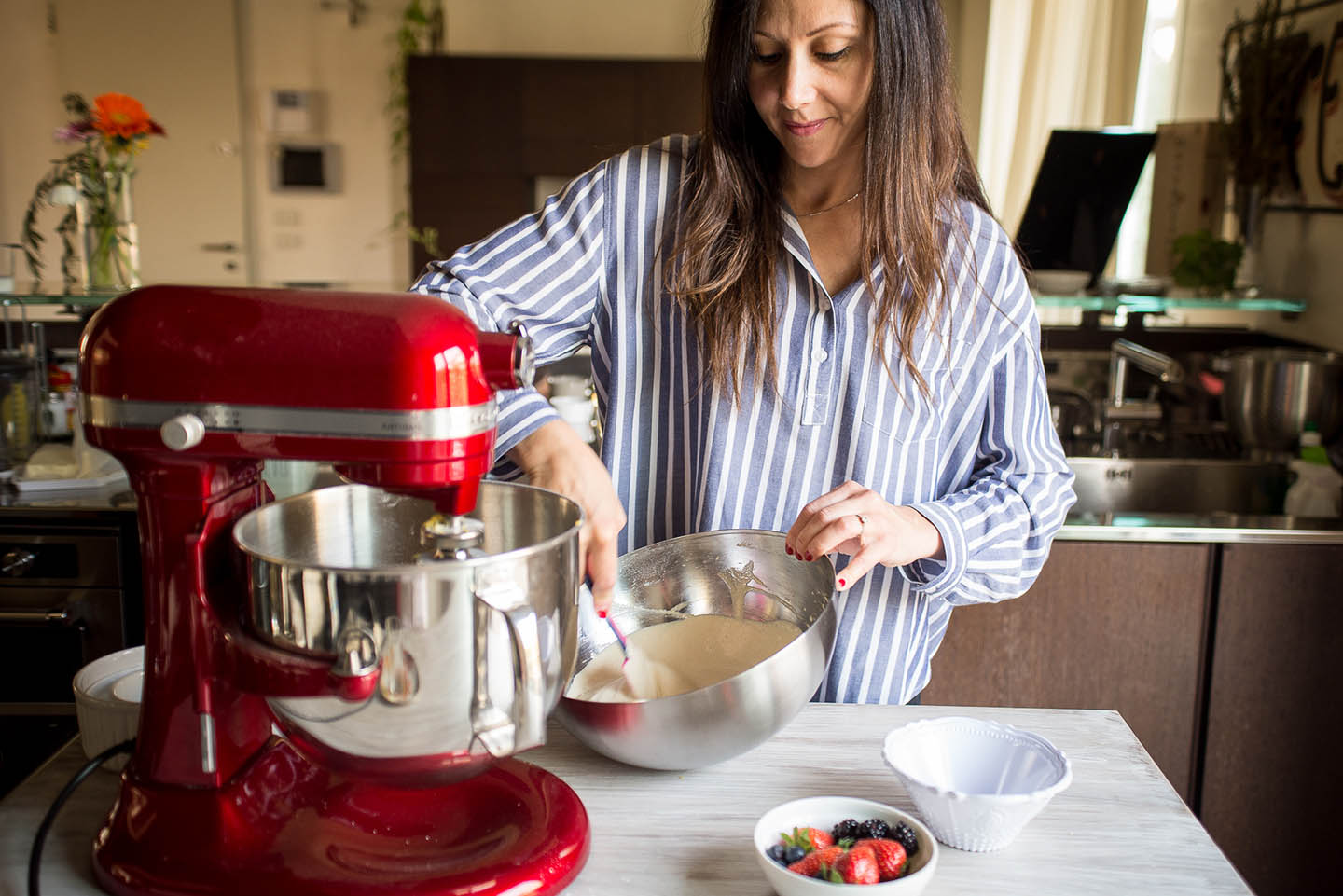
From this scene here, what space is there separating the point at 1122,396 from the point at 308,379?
7.55 feet

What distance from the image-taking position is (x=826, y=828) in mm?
890

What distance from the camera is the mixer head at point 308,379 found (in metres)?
0.76

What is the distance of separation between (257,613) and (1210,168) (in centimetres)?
307

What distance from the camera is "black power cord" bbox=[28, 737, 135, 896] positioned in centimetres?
82

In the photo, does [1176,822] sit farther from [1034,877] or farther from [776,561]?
[776,561]

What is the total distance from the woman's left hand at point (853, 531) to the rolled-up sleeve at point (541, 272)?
1.17ft

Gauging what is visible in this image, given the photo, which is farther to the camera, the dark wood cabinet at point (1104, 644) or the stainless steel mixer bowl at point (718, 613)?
the dark wood cabinet at point (1104, 644)

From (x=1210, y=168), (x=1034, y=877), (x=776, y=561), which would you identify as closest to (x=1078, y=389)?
(x=1210, y=168)

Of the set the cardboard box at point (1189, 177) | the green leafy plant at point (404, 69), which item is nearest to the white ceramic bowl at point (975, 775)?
the cardboard box at point (1189, 177)

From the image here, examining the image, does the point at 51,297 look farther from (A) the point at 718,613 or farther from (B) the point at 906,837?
(B) the point at 906,837

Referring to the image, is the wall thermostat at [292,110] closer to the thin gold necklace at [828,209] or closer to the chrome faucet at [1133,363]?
the chrome faucet at [1133,363]

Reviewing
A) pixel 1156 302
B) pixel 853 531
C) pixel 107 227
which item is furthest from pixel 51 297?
pixel 1156 302

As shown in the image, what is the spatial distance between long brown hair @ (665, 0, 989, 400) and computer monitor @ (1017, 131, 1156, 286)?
1412 mm

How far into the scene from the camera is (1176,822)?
958mm
